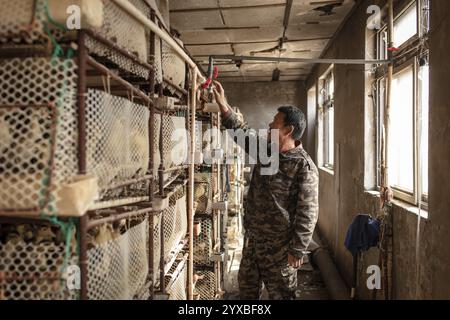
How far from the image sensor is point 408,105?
3631mm

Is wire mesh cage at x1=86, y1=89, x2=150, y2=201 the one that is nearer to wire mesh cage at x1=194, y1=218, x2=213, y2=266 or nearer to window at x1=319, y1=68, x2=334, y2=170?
wire mesh cage at x1=194, y1=218, x2=213, y2=266

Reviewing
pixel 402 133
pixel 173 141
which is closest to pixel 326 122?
pixel 402 133

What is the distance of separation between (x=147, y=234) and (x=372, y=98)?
326 cm

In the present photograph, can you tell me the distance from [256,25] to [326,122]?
10.9 feet

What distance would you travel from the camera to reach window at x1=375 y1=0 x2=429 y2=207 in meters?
3.15

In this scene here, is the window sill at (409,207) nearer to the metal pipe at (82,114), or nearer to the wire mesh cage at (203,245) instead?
the wire mesh cage at (203,245)

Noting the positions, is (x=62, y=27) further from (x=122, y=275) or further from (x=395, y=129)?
(x=395, y=129)

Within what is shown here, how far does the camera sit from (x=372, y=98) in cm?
443

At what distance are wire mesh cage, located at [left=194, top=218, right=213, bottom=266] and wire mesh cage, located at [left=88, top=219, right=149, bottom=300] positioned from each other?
2019 mm

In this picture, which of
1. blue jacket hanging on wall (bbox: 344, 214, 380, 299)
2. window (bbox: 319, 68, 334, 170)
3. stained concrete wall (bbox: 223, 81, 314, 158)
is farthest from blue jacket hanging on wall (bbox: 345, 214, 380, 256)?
stained concrete wall (bbox: 223, 81, 314, 158)

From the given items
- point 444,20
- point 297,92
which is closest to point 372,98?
point 444,20

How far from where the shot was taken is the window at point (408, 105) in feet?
10.3
